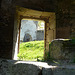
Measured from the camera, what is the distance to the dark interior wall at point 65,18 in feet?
14.1

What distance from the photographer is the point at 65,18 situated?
4383 mm

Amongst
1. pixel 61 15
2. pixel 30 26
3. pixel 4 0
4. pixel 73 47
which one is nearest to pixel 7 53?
pixel 4 0

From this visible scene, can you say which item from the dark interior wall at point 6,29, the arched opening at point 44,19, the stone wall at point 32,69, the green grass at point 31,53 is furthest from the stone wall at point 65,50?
the green grass at point 31,53

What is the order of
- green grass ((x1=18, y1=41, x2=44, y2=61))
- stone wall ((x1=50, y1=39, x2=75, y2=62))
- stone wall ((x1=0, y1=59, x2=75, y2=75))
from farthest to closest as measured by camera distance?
1. green grass ((x1=18, y1=41, x2=44, y2=61))
2. stone wall ((x1=50, y1=39, x2=75, y2=62))
3. stone wall ((x1=0, y1=59, x2=75, y2=75))

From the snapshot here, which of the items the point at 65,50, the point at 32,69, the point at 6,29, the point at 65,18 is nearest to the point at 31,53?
the point at 6,29

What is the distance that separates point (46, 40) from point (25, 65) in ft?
10.9

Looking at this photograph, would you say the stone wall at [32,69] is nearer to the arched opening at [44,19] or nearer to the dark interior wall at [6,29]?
the dark interior wall at [6,29]

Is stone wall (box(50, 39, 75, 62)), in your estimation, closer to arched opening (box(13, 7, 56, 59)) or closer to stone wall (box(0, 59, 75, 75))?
stone wall (box(0, 59, 75, 75))

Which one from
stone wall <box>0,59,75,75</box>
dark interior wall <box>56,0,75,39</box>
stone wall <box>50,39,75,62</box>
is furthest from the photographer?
dark interior wall <box>56,0,75,39</box>

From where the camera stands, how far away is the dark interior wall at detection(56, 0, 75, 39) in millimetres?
4306

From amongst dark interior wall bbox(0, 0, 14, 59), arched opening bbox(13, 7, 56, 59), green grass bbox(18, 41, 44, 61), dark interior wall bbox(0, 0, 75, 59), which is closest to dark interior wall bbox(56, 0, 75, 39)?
dark interior wall bbox(0, 0, 75, 59)

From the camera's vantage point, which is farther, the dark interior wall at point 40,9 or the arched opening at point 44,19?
the arched opening at point 44,19

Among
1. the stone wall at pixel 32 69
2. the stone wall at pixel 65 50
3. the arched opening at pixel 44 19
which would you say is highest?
the arched opening at pixel 44 19

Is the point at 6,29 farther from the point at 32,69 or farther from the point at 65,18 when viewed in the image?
the point at 65,18
